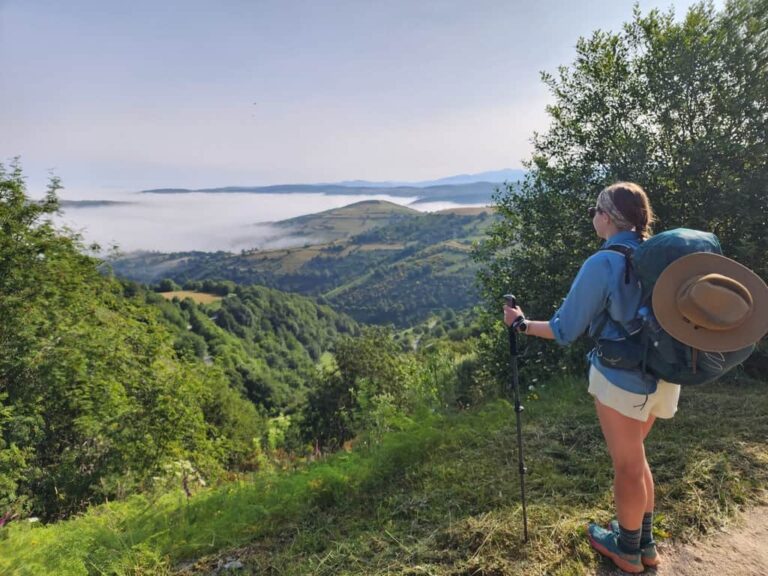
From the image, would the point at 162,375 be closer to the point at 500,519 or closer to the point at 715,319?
the point at 500,519

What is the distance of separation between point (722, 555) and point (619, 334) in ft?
7.31

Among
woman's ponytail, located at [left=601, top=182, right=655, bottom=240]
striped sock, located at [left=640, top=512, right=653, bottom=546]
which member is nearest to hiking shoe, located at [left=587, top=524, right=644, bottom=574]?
striped sock, located at [left=640, top=512, right=653, bottom=546]

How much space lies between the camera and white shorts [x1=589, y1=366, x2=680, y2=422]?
8.39 ft

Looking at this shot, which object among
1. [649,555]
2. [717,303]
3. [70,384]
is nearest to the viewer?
[717,303]

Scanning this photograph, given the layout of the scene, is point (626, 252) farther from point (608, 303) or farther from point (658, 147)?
point (658, 147)

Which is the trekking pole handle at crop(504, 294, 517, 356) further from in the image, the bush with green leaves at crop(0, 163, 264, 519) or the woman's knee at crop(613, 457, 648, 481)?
the bush with green leaves at crop(0, 163, 264, 519)

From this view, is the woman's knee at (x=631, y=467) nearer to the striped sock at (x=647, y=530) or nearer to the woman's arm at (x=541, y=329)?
the striped sock at (x=647, y=530)

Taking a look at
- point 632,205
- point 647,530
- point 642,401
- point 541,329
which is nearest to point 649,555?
point 647,530

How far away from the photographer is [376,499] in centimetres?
439

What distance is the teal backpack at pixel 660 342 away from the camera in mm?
2342

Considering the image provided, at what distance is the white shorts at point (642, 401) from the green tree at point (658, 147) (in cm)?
487

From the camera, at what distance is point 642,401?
2.54m

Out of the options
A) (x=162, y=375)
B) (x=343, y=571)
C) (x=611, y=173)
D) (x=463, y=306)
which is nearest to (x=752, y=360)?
(x=611, y=173)

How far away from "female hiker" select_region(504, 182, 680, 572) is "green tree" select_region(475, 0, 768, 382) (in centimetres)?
475
